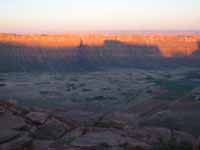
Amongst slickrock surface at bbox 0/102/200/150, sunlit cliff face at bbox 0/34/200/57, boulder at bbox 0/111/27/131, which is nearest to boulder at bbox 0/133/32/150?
slickrock surface at bbox 0/102/200/150

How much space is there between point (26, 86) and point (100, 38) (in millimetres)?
43842

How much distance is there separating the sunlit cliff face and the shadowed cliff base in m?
1.61

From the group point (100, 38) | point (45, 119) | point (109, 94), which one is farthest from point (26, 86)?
point (100, 38)

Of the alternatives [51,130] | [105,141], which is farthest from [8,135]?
[105,141]

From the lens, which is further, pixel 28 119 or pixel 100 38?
pixel 100 38

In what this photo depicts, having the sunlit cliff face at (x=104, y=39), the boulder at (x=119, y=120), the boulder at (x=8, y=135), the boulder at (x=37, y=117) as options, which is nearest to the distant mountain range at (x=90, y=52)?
the sunlit cliff face at (x=104, y=39)

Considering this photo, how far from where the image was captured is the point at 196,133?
1958 centimetres

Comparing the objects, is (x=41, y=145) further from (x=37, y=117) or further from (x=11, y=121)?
(x=37, y=117)

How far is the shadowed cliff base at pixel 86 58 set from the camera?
7081cm

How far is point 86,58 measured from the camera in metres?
79.9

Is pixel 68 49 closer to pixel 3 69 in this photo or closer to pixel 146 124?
pixel 3 69

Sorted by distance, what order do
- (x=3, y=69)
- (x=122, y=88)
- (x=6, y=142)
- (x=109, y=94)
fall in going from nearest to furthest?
(x=6, y=142) < (x=109, y=94) < (x=122, y=88) < (x=3, y=69)

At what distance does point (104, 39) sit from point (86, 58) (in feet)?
39.4

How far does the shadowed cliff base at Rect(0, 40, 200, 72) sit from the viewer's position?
70812 millimetres
